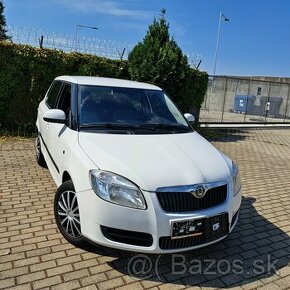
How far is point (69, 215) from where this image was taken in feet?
11.6

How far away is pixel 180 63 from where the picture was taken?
10.8 m

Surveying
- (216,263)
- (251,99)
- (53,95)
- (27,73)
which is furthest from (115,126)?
(251,99)

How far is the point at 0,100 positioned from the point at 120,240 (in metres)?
7.33

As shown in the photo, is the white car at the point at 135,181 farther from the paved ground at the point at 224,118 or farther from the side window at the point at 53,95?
the paved ground at the point at 224,118

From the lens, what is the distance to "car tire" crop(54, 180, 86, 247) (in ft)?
11.2

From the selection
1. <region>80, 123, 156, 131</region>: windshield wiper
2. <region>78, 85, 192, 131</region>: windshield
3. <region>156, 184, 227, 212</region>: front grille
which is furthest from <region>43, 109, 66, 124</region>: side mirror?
<region>156, 184, 227, 212</region>: front grille

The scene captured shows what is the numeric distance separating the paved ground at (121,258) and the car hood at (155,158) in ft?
2.92

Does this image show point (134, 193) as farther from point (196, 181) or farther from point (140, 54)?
point (140, 54)

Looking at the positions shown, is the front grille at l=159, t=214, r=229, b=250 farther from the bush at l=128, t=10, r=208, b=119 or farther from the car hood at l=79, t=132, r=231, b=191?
the bush at l=128, t=10, r=208, b=119

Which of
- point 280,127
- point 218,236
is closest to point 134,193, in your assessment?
point 218,236

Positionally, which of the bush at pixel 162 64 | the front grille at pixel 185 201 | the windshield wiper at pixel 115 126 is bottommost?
the front grille at pixel 185 201

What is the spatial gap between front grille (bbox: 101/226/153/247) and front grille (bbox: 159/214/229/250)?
134 mm

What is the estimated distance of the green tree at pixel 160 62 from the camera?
10.5 metres

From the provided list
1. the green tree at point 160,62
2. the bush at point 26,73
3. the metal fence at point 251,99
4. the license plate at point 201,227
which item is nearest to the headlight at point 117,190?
the license plate at point 201,227
